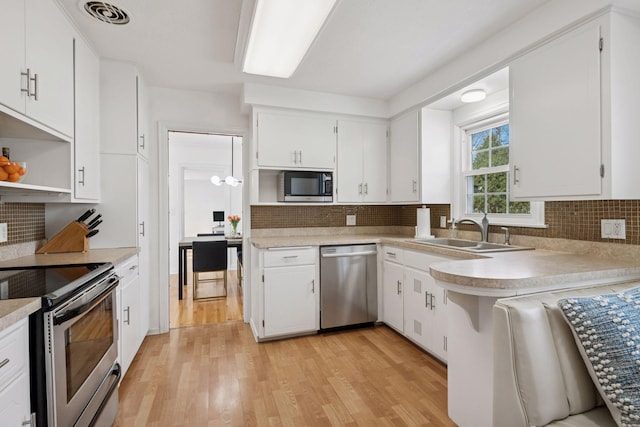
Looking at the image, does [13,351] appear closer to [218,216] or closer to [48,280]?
[48,280]

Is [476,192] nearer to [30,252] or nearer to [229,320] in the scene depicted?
[229,320]

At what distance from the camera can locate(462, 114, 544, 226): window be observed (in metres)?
2.57

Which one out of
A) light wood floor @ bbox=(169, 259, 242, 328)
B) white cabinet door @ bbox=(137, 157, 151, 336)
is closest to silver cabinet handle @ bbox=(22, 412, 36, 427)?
white cabinet door @ bbox=(137, 157, 151, 336)

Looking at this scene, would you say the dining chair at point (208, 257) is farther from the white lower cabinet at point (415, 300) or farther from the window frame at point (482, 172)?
the window frame at point (482, 172)

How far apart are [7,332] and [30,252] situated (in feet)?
4.98

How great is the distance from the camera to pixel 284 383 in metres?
2.16

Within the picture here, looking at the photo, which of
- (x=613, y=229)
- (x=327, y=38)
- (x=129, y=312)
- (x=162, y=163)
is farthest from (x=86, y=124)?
(x=613, y=229)

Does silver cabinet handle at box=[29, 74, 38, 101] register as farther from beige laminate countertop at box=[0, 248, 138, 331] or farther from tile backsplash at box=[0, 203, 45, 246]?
beige laminate countertop at box=[0, 248, 138, 331]

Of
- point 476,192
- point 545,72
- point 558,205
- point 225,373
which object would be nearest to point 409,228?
point 476,192

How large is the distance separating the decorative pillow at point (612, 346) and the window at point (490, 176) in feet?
4.71

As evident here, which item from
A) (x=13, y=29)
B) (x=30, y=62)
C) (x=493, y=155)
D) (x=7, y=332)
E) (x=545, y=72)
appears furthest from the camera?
(x=493, y=155)

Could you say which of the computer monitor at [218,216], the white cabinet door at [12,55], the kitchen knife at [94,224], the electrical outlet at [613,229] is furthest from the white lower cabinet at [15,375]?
the computer monitor at [218,216]

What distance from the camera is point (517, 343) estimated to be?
1099 mm

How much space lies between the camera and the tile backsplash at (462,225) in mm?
1800
